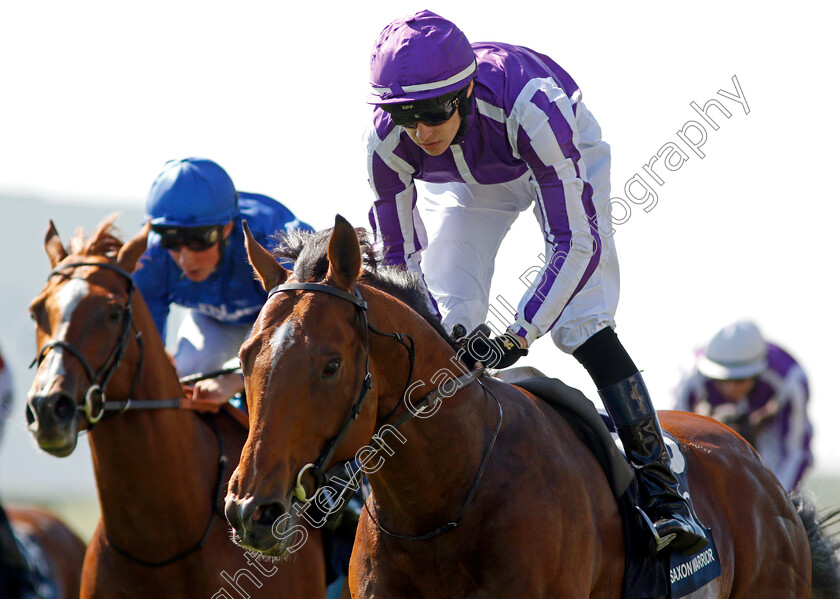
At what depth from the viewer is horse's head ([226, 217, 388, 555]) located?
8.40 feet

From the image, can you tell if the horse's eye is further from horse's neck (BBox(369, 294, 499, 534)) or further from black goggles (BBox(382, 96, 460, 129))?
black goggles (BBox(382, 96, 460, 129))

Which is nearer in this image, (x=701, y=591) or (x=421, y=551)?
(x=421, y=551)

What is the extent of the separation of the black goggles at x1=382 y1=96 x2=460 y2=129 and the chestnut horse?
344 cm

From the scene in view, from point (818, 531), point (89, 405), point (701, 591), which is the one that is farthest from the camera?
point (818, 531)

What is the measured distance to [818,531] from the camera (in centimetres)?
494

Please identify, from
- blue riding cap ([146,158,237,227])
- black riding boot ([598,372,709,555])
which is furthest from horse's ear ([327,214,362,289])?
blue riding cap ([146,158,237,227])

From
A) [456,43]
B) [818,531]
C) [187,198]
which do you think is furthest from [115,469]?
[818,531]

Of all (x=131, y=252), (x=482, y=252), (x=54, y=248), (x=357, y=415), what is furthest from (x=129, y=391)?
(x=357, y=415)

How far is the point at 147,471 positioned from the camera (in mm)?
4426

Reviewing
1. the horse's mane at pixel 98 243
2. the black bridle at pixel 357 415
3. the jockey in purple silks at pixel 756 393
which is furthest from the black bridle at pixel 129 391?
the jockey in purple silks at pixel 756 393

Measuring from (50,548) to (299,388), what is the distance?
405cm

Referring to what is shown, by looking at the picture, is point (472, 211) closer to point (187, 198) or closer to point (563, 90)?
point (563, 90)

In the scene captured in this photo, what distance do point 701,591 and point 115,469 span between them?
254 centimetres

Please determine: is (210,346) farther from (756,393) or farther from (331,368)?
(756,393)
